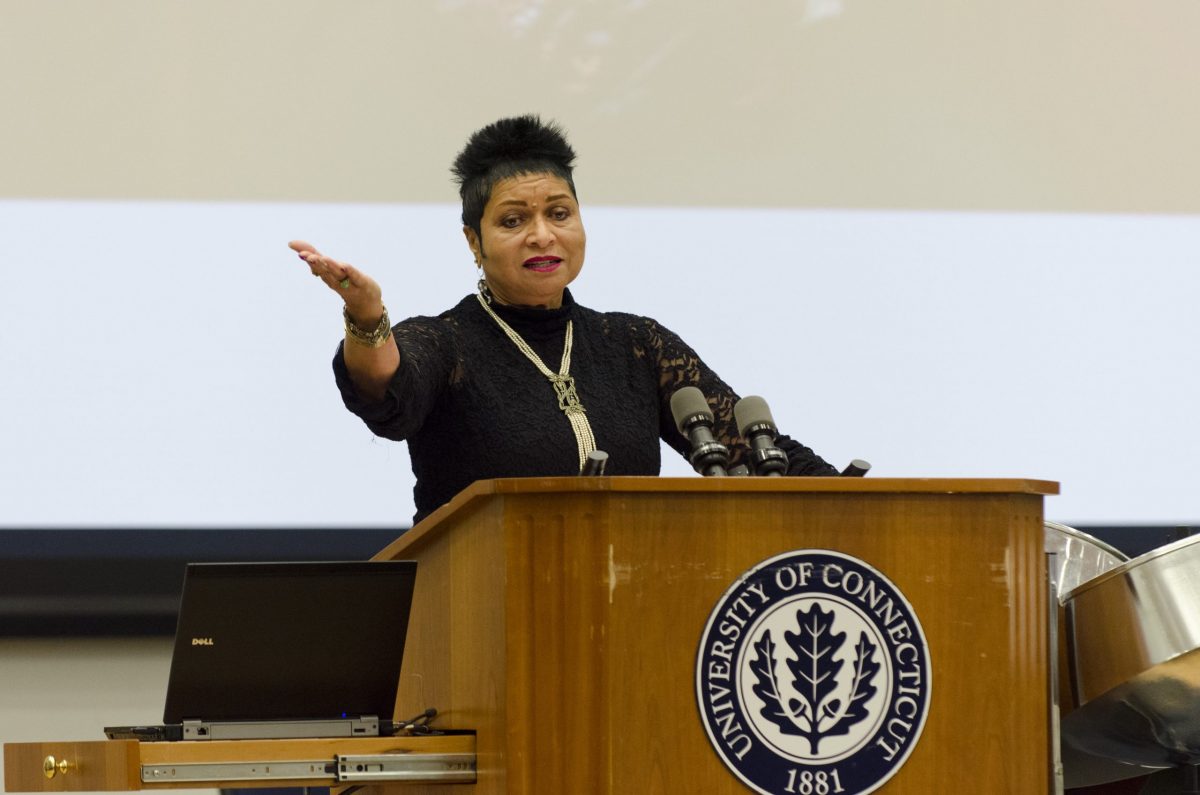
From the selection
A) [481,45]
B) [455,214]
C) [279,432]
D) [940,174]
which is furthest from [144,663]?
[940,174]

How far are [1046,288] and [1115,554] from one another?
1664mm

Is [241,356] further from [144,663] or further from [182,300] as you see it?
[144,663]

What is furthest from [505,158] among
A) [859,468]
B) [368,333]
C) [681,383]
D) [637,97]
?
[637,97]

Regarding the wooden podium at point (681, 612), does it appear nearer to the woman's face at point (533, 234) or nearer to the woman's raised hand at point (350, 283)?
the woman's raised hand at point (350, 283)

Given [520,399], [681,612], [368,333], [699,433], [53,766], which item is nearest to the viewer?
[681,612]

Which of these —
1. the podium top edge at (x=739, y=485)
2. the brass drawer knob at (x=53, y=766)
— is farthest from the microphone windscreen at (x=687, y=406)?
the brass drawer knob at (x=53, y=766)

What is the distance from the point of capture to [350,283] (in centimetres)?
201

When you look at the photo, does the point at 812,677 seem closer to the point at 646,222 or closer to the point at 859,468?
the point at 859,468

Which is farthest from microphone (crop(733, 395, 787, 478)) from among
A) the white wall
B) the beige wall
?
the white wall

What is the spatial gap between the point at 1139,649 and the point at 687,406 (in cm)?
60

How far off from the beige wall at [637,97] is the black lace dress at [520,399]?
3.84ft

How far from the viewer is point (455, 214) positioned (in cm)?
367

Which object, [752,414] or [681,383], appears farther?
[681,383]

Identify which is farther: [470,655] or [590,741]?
[470,655]
